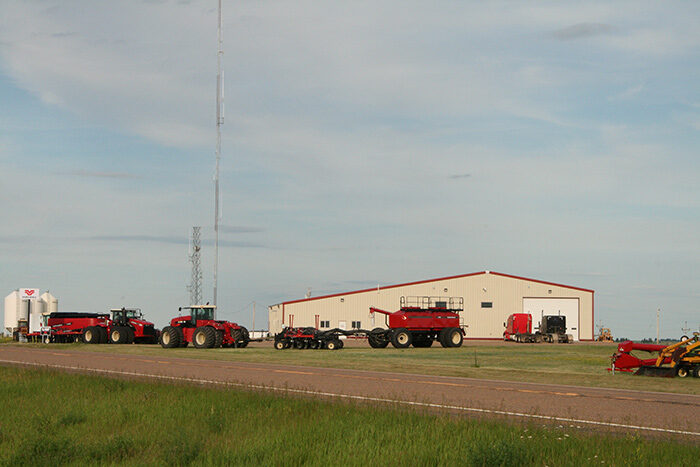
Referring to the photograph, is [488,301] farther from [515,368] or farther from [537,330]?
[515,368]

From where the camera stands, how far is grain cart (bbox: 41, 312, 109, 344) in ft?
173

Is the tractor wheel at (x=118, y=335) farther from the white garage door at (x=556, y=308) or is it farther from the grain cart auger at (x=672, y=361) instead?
the white garage door at (x=556, y=308)

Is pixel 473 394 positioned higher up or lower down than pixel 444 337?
higher up

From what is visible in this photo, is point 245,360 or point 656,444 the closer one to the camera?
point 656,444

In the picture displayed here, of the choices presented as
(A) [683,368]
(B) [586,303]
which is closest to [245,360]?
(A) [683,368]

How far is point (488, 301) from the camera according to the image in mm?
81812

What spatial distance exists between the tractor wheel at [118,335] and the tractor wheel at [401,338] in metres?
17.9

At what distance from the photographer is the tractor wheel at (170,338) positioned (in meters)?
44.4

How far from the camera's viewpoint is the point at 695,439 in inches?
473

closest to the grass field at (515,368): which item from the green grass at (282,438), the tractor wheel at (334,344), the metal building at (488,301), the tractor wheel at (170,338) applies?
the tractor wheel at (170,338)

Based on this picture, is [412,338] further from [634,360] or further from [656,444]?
[656,444]

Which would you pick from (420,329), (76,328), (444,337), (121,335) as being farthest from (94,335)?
(444,337)

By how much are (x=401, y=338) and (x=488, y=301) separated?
35.3m

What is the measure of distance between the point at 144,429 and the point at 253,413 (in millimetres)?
2017
